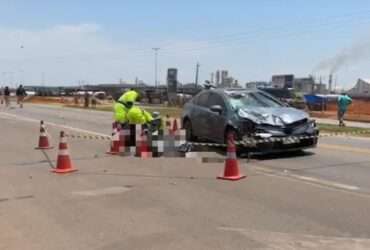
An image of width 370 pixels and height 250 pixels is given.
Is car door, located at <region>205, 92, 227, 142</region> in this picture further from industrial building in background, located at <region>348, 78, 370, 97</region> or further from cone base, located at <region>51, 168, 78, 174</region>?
industrial building in background, located at <region>348, 78, 370, 97</region>

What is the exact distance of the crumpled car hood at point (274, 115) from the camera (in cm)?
1380

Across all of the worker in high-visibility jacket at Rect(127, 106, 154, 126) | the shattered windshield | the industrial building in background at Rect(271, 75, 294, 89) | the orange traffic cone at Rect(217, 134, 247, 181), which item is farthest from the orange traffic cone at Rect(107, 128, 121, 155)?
the industrial building in background at Rect(271, 75, 294, 89)

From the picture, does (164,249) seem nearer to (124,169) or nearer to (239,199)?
(239,199)

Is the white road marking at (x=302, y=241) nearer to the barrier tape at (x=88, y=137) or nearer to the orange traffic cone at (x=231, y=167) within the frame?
the orange traffic cone at (x=231, y=167)

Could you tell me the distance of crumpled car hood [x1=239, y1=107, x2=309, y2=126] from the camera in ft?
45.3

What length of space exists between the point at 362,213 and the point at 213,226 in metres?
2.04

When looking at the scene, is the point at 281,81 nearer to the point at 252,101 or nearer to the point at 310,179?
the point at 252,101

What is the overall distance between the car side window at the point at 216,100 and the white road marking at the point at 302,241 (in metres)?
8.29

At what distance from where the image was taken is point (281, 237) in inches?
265

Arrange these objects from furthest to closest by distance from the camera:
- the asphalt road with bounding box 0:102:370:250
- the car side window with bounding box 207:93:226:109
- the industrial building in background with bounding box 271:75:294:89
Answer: the industrial building in background with bounding box 271:75:294:89 < the car side window with bounding box 207:93:226:109 < the asphalt road with bounding box 0:102:370:250

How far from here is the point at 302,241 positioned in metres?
6.55

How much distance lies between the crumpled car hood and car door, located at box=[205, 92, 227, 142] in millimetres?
707

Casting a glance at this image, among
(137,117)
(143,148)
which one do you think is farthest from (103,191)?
(137,117)

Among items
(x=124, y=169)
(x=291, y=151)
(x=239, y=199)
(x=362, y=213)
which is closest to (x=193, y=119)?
(x=291, y=151)
